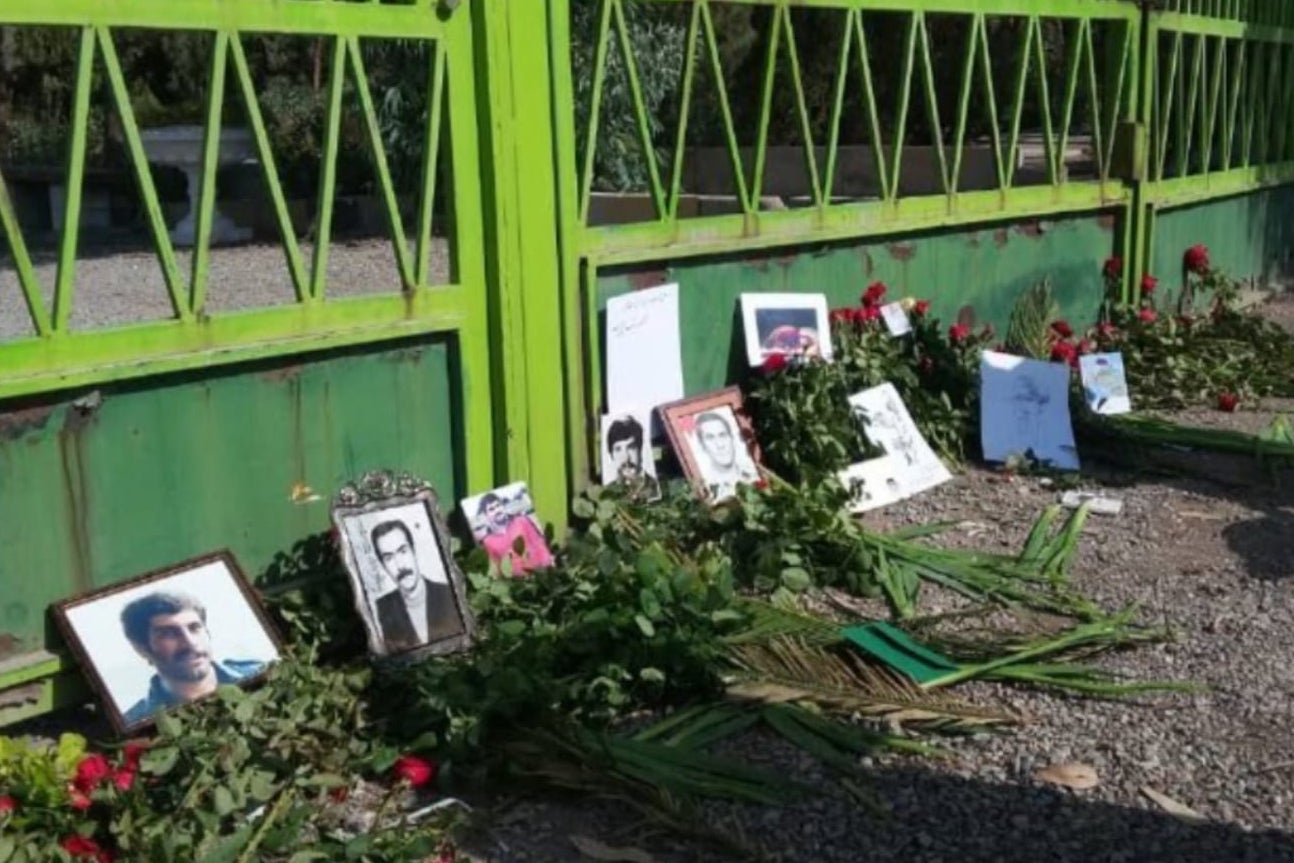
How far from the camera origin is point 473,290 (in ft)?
16.6

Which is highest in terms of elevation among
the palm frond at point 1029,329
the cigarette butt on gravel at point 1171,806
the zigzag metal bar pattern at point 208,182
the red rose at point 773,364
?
the zigzag metal bar pattern at point 208,182

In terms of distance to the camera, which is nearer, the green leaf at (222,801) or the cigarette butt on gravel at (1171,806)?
the green leaf at (222,801)

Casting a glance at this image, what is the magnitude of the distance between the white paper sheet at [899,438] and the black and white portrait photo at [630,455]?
1076mm

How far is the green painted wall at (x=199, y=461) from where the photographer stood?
3.99 metres

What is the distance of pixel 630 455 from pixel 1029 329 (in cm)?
311

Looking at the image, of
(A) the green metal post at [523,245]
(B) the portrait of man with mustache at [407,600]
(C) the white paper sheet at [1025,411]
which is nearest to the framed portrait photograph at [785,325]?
(C) the white paper sheet at [1025,411]

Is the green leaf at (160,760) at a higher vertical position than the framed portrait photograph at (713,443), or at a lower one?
lower

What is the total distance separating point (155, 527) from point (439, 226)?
1088cm

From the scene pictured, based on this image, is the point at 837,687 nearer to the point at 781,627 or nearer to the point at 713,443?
the point at 781,627

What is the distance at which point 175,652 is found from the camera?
415cm

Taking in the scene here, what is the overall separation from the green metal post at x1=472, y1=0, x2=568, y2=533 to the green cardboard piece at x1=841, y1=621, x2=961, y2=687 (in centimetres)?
119

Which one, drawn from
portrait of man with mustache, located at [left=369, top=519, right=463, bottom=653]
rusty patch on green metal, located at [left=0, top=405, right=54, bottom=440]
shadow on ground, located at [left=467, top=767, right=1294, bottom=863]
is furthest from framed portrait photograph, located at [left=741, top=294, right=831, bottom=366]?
rusty patch on green metal, located at [left=0, top=405, right=54, bottom=440]

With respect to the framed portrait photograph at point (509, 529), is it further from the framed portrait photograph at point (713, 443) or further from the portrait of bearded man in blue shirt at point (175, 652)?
the portrait of bearded man in blue shirt at point (175, 652)

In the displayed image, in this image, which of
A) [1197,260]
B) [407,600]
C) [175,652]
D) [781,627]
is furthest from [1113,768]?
[1197,260]
